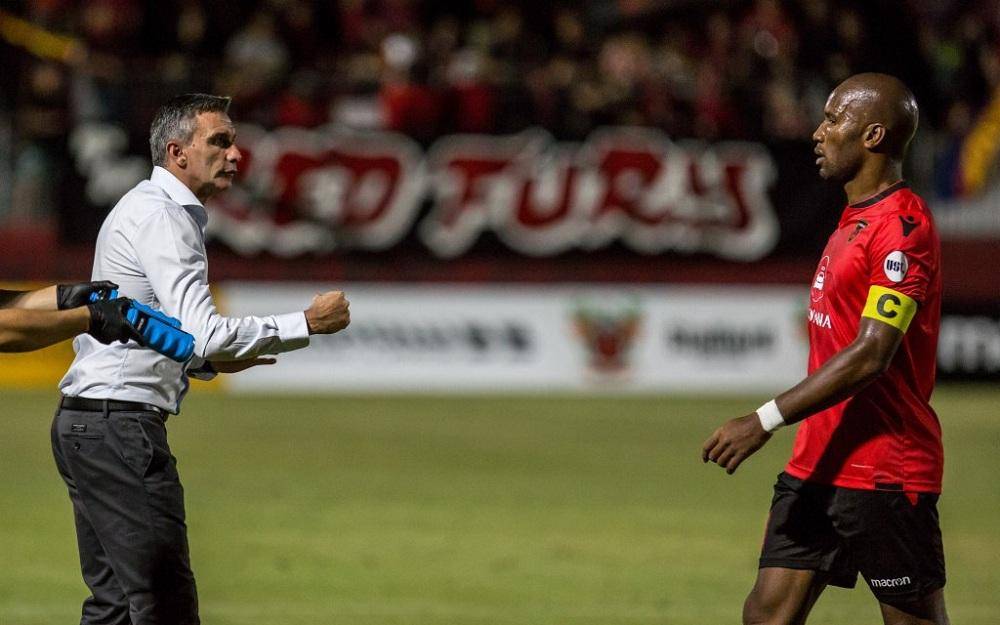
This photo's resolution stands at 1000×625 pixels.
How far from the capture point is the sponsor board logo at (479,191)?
1792cm

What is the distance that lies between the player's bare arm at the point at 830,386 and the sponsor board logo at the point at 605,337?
1316cm

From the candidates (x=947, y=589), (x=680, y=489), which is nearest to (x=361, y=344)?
(x=680, y=489)

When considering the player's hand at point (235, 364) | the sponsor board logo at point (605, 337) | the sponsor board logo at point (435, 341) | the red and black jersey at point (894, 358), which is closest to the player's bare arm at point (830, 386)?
the red and black jersey at point (894, 358)

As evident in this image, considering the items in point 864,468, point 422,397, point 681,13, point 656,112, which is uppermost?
point 681,13

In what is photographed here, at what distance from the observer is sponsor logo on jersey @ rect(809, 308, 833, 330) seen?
5.16 metres

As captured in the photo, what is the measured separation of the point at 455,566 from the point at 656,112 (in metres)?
11.3

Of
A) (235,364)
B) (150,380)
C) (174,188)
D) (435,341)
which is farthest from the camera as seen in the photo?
(435,341)

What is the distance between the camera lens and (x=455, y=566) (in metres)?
8.56

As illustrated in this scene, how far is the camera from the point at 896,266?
16.0 feet

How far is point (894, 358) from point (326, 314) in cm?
190

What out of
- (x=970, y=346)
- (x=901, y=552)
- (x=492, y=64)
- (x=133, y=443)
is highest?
(x=492, y=64)

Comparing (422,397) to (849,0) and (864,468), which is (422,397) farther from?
(864,468)

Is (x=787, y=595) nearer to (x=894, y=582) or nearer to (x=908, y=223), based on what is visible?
(x=894, y=582)

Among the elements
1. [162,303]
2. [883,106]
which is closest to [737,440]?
[883,106]
